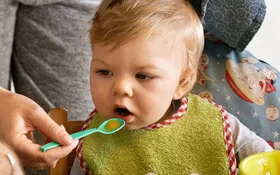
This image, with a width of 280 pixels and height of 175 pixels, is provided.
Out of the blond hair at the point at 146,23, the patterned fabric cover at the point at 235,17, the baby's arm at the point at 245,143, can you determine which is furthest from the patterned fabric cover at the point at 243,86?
the blond hair at the point at 146,23

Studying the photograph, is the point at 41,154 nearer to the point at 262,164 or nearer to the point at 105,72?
the point at 105,72

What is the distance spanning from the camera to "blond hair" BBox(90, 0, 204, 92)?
30.8 inches

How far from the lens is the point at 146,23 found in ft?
2.58

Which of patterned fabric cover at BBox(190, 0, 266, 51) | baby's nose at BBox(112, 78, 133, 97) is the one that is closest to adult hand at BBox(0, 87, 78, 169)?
baby's nose at BBox(112, 78, 133, 97)

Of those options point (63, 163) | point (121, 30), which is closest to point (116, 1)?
point (121, 30)

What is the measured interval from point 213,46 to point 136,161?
0.40 metres

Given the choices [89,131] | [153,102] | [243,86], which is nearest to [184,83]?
[153,102]

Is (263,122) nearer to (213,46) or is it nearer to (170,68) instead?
(213,46)

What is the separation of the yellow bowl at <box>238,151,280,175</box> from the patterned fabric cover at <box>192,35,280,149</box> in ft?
1.29

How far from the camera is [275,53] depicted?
63.9 inches

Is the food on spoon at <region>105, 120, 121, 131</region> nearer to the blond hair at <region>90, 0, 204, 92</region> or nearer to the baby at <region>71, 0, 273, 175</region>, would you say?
the baby at <region>71, 0, 273, 175</region>

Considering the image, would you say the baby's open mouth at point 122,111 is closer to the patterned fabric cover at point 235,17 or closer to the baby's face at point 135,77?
the baby's face at point 135,77

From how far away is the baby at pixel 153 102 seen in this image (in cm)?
79

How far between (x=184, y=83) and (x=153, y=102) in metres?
0.09
